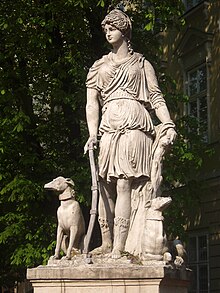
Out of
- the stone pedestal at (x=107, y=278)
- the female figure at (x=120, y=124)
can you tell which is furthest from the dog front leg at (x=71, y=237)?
the stone pedestal at (x=107, y=278)

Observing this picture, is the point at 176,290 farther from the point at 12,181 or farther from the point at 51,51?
the point at 51,51

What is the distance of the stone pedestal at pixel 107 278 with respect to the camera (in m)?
6.18

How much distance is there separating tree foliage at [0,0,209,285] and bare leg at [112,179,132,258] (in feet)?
18.0

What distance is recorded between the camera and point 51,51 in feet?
45.9

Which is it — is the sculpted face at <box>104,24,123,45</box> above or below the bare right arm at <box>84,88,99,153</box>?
above

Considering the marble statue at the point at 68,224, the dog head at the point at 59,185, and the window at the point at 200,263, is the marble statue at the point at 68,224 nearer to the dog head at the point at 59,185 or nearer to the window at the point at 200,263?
the dog head at the point at 59,185

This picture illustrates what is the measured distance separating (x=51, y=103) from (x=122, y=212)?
7.90 metres

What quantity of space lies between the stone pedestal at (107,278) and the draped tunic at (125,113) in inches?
40.8

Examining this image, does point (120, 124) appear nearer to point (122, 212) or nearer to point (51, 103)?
point (122, 212)

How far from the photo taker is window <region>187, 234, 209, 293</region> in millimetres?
19203

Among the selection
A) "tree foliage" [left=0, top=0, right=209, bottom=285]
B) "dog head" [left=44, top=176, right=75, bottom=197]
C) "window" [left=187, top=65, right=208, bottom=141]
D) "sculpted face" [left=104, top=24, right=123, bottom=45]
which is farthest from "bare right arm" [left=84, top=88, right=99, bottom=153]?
"window" [left=187, top=65, right=208, bottom=141]

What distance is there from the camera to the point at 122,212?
22.6 feet

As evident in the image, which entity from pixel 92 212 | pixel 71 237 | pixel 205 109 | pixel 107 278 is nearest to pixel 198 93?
pixel 205 109

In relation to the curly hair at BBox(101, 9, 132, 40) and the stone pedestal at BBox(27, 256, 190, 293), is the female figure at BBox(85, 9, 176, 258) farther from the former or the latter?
the stone pedestal at BBox(27, 256, 190, 293)
